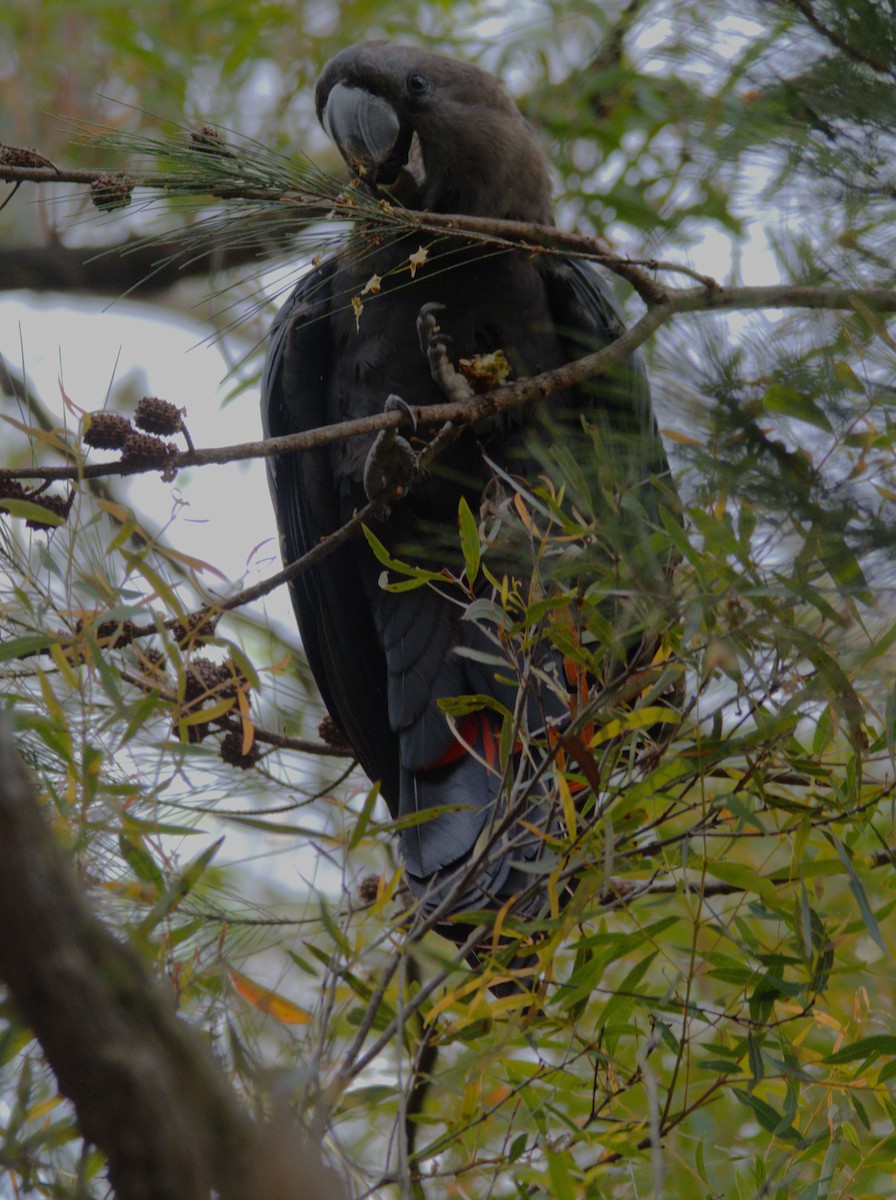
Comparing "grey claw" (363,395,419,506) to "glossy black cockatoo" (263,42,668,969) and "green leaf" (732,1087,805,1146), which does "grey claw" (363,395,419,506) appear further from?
"green leaf" (732,1087,805,1146)

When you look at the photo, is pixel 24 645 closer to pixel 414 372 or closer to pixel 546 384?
pixel 546 384

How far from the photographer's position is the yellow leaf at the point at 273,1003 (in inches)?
40.0

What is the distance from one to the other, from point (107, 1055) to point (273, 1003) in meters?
0.53

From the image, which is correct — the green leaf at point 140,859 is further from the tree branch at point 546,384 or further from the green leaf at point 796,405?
the green leaf at point 796,405

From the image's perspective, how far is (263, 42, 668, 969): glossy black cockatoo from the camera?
1.95 m

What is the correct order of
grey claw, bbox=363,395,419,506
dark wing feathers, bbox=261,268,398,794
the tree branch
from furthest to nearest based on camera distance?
dark wing feathers, bbox=261,268,398,794 < grey claw, bbox=363,395,419,506 < the tree branch

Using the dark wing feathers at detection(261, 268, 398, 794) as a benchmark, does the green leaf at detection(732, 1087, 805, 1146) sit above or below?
below

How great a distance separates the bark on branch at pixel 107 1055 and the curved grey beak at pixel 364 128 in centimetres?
177

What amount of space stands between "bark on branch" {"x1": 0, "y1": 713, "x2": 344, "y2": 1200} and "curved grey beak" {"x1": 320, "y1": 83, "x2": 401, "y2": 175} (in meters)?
1.77

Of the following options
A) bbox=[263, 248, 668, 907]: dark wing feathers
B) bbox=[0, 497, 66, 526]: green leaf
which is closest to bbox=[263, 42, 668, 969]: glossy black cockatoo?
bbox=[263, 248, 668, 907]: dark wing feathers

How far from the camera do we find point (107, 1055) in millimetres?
524

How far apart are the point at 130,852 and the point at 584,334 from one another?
130 centimetres

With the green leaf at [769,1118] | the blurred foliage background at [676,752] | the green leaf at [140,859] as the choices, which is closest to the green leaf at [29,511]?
the blurred foliage background at [676,752]

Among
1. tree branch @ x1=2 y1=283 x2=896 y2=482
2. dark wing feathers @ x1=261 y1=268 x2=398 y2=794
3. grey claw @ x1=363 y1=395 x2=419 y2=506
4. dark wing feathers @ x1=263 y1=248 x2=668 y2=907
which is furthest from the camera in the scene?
dark wing feathers @ x1=261 y1=268 x2=398 y2=794
